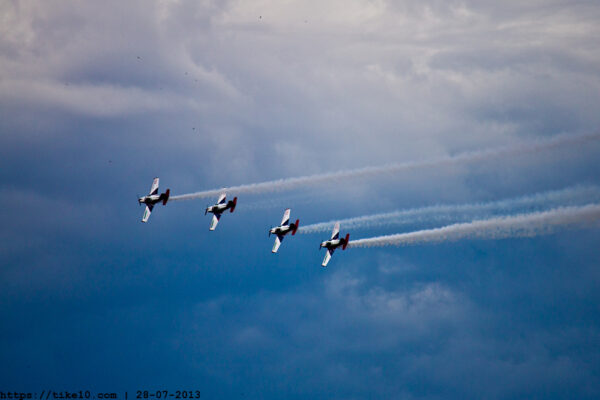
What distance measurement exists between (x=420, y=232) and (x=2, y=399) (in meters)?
111

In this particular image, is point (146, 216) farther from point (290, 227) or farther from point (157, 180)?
point (290, 227)

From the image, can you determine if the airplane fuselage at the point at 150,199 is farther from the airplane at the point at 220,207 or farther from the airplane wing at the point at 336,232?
the airplane wing at the point at 336,232

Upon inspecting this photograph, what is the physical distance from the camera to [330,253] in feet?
343

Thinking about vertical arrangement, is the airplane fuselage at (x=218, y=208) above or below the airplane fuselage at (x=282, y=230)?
above

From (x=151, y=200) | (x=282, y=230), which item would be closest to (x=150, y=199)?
(x=151, y=200)

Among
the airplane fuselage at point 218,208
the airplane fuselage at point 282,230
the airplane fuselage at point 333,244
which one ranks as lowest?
the airplane fuselage at point 333,244

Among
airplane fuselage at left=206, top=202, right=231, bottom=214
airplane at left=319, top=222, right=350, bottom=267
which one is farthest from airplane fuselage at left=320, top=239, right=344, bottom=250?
airplane fuselage at left=206, top=202, right=231, bottom=214

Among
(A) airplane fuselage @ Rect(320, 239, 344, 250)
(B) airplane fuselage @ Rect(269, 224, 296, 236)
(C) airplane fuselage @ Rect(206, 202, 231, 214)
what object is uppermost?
(C) airplane fuselage @ Rect(206, 202, 231, 214)

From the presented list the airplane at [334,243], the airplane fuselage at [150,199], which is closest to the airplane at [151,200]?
the airplane fuselage at [150,199]

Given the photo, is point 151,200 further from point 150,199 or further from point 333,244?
point 333,244

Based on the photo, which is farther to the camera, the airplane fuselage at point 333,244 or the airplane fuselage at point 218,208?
the airplane fuselage at point 218,208

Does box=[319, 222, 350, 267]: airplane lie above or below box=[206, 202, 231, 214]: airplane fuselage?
below

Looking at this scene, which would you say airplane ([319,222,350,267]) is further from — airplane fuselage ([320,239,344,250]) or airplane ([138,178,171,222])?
airplane ([138,178,171,222])

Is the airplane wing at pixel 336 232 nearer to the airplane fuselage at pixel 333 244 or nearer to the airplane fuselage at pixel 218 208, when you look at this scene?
the airplane fuselage at pixel 333 244
